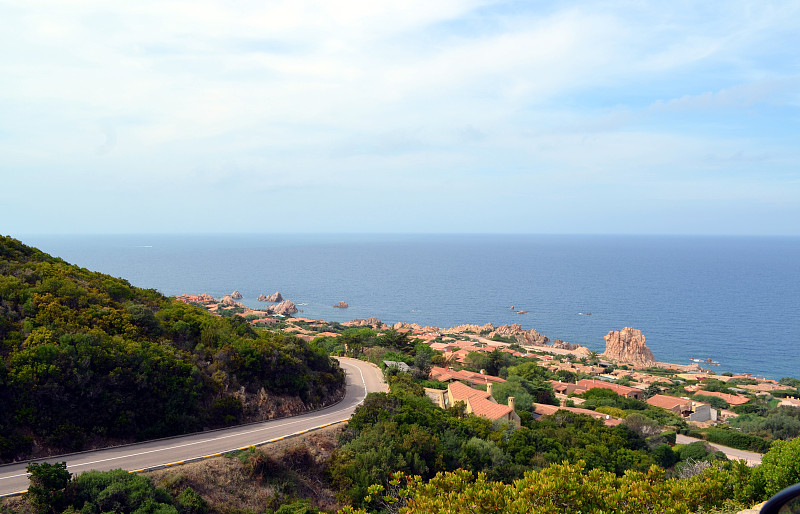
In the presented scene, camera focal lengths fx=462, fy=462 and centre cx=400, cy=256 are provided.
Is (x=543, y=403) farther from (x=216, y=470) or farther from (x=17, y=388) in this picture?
(x=17, y=388)

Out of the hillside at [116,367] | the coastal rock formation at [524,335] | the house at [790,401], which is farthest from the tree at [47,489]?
the coastal rock formation at [524,335]

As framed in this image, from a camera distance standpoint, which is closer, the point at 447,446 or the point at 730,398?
the point at 447,446

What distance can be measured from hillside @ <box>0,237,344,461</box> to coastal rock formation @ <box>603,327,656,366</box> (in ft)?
169

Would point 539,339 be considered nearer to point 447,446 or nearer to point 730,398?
point 730,398

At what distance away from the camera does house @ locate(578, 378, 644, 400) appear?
3969cm

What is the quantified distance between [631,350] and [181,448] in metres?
60.9

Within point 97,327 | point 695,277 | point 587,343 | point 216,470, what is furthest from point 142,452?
point 695,277

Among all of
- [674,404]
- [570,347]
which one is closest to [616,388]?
[674,404]

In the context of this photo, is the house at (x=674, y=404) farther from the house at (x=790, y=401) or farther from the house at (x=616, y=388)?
the house at (x=790, y=401)

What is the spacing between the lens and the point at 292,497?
13305mm

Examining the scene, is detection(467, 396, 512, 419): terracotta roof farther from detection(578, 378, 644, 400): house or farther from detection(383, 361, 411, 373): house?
detection(578, 378, 644, 400): house

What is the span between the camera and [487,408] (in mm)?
23312

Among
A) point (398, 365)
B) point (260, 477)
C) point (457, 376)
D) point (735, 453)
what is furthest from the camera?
point (457, 376)

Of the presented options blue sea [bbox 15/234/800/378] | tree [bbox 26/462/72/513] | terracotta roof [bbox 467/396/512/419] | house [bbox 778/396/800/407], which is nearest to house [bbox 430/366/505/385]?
terracotta roof [bbox 467/396/512/419]
